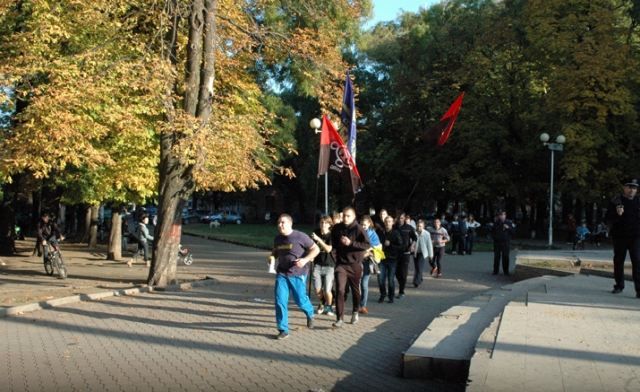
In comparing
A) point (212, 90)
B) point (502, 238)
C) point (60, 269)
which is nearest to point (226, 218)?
point (502, 238)

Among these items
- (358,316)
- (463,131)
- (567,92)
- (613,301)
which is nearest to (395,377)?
(358,316)

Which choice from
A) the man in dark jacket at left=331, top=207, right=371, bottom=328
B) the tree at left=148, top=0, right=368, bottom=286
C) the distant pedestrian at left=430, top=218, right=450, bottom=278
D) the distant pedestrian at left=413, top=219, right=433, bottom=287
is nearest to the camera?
the man in dark jacket at left=331, top=207, right=371, bottom=328

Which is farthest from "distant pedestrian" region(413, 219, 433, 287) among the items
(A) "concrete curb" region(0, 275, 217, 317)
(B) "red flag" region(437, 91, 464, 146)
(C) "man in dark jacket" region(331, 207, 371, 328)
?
(C) "man in dark jacket" region(331, 207, 371, 328)

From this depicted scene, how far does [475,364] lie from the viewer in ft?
20.5

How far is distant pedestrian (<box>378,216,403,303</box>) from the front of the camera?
43.1 ft

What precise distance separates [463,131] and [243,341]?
3647 cm

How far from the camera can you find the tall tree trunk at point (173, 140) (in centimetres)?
1559

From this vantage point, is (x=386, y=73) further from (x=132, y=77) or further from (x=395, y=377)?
(x=395, y=377)

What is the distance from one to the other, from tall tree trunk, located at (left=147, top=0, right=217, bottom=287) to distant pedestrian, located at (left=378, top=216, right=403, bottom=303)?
5.06 meters

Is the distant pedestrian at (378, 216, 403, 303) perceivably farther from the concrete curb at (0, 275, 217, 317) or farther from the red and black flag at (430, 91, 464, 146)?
the red and black flag at (430, 91, 464, 146)

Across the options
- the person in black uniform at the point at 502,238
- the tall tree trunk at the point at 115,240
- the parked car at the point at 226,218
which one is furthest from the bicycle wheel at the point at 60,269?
the parked car at the point at 226,218

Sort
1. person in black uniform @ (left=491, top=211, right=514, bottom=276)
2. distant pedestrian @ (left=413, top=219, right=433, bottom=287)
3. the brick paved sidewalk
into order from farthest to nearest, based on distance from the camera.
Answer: person in black uniform @ (left=491, top=211, right=514, bottom=276), distant pedestrian @ (left=413, top=219, right=433, bottom=287), the brick paved sidewalk

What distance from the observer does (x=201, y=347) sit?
861 centimetres

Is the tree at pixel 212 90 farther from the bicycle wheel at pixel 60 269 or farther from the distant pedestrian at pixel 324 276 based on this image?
the distant pedestrian at pixel 324 276
